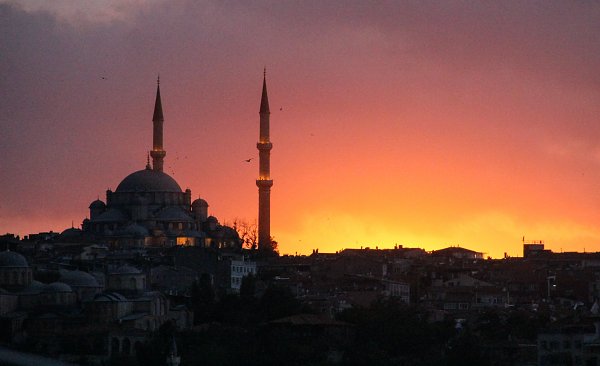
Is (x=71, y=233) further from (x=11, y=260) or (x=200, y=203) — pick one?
(x=11, y=260)

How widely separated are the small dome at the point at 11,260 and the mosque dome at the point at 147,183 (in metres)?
20.6

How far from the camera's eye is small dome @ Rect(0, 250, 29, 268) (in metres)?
63.4

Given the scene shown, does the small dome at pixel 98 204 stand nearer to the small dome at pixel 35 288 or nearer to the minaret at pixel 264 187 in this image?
the minaret at pixel 264 187

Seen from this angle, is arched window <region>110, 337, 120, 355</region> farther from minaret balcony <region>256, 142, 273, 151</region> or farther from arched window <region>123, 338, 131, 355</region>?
minaret balcony <region>256, 142, 273, 151</region>

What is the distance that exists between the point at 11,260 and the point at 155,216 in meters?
20.0

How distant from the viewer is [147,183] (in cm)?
8506

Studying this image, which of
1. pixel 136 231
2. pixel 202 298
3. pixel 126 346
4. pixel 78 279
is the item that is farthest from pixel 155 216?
pixel 126 346

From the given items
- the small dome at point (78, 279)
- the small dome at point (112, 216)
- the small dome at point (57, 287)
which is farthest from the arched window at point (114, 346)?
the small dome at point (112, 216)

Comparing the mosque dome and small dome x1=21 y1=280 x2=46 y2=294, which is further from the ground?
the mosque dome

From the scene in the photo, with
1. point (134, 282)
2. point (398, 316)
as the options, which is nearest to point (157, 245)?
point (134, 282)

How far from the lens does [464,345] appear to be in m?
52.7

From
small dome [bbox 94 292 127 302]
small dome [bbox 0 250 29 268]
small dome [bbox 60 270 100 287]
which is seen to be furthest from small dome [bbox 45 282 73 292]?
small dome [bbox 0 250 29 268]

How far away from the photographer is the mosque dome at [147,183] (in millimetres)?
84938

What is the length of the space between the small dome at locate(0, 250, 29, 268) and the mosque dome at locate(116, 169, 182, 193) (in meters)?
20.6
